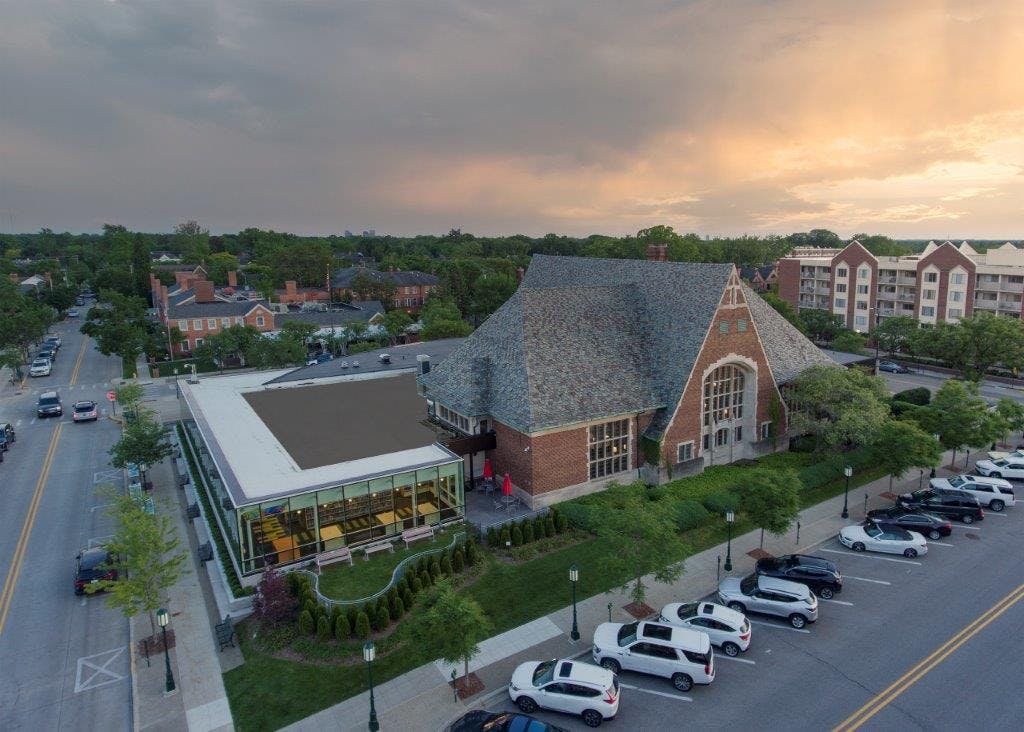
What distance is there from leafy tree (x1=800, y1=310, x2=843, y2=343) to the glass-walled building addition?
72285 mm

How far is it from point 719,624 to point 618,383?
56.7 feet

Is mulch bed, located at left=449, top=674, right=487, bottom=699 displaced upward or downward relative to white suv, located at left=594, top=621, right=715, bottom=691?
downward

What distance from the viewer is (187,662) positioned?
882 inches

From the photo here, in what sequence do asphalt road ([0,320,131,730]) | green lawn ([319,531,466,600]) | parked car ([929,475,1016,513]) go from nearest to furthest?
asphalt road ([0,320,131,730]), green lawn ([319,531,466,600]), parked car ([929,475,1016,513])

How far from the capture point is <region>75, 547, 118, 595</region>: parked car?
1059 inches

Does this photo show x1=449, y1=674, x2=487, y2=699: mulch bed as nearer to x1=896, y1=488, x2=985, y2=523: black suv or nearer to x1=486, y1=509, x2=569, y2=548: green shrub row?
x1=486, y1=509, x2=569, y2=548: green shrub row

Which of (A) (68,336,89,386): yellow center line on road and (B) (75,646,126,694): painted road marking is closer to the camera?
(B) (75,646,126,694): painted road marking

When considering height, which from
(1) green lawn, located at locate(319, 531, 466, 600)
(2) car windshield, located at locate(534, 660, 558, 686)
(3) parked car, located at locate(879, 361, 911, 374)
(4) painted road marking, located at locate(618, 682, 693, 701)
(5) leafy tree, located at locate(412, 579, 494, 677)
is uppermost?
(3) parked car, located at locate(879, 361, 911, 374)

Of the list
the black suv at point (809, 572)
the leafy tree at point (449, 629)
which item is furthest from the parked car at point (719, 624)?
the leafy tree at point (449, 629)

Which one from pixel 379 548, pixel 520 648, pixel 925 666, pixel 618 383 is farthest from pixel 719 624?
pixel 618 383

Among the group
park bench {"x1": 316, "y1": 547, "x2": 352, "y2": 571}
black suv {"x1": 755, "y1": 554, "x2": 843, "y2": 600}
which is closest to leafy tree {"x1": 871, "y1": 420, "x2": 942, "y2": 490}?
black suv {"x1": 755, "y1": 554, "x2": 843, "y2": 600}

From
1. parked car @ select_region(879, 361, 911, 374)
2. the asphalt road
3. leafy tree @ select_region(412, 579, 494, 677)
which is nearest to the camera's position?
leafy tree @ select_region(412, 579, 494, 677)

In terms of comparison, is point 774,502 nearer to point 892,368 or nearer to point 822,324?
point 892,368

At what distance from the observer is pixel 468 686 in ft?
67.3
